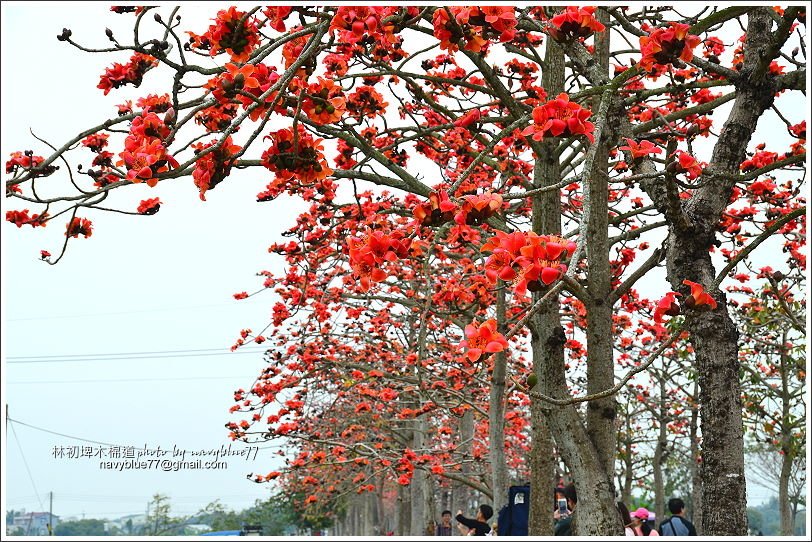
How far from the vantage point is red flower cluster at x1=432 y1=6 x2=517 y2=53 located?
6.86ft

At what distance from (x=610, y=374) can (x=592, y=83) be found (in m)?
1.49

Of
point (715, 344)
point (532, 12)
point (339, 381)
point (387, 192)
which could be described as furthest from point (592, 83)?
point (339, 381)

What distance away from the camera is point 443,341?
31.4 ft

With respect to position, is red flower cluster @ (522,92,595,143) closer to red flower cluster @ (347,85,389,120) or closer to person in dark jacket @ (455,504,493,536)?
red flower cluster @ (347,85,389,120)

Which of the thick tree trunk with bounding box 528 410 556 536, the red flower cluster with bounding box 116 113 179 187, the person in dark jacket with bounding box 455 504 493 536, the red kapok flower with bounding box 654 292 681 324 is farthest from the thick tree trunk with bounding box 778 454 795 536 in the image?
the red flower cluster with bounding box 116 113 179 187

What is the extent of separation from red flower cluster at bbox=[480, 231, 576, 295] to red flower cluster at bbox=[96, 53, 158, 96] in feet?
5.28

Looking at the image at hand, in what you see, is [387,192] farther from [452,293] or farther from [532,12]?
[532,12]

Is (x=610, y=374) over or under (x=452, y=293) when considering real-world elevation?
under

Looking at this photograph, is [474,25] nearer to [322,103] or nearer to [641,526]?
[322,103]

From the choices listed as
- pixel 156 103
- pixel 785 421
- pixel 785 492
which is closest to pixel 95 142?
pixel 156 103

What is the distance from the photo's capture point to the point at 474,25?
2.13 m

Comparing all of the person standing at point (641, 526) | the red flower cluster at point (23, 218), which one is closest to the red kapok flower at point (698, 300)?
the red flower cluster at point (23, 218)

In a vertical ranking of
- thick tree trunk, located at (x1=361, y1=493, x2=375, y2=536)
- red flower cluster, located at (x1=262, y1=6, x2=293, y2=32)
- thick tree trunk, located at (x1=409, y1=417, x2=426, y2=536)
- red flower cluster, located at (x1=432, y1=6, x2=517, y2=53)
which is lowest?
thick tree trunk, located at (x1=361, y1=493, x2=375, y2=536)

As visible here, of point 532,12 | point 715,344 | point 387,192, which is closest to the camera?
point 715,344
